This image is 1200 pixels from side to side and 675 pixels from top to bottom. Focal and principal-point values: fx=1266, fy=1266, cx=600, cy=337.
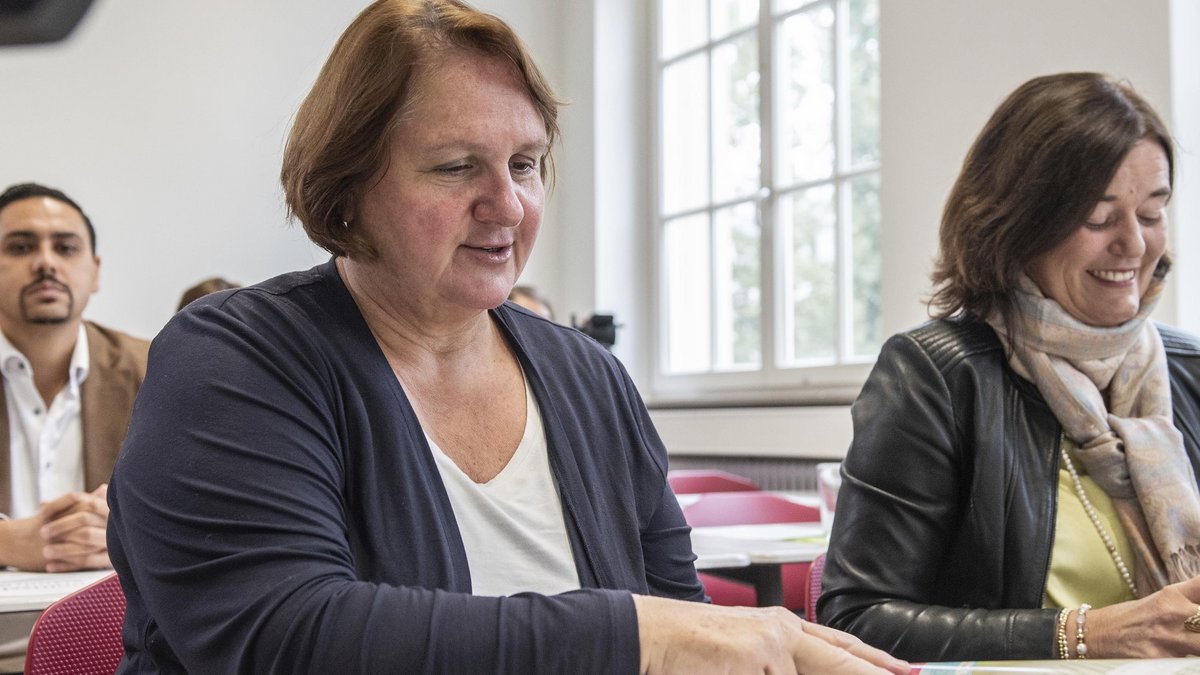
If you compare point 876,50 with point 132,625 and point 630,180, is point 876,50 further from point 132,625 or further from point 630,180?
point 132,625

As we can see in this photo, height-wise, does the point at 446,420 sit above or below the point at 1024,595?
above

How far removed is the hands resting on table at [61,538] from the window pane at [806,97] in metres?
3.56

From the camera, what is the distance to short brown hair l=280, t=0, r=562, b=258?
4.30ft

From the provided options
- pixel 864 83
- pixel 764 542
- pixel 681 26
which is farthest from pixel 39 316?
pixel 681 26

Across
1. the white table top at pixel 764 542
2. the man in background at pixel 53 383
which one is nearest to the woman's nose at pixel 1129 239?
the white table top at pixel 764 542

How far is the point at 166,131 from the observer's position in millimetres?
5891

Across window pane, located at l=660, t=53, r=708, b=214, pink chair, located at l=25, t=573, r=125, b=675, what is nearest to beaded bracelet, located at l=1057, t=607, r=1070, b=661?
pink chair, located at l=25, t=573, r=125, b=675

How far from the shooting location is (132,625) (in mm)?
1253

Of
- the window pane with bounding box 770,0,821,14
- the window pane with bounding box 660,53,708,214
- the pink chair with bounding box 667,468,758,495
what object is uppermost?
the window pane with bounding box 770,0,821,14

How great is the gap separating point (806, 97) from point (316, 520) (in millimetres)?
4531

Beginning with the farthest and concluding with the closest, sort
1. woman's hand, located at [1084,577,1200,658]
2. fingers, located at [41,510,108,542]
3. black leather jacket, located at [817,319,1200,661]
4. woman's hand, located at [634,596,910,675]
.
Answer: fingers, located at [41,510,108,542] → black leather jacket, located at [817,319,1200,661] → woman's hand, located at [1084,577,1200,658] → woman's hand, located at [634,596,910,675]

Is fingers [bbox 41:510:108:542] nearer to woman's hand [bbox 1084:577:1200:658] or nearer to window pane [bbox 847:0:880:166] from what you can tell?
woman's hand [bbox 1084:577:1200:658]

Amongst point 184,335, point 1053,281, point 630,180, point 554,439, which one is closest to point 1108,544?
point 1053,281

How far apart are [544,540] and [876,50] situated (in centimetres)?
394
